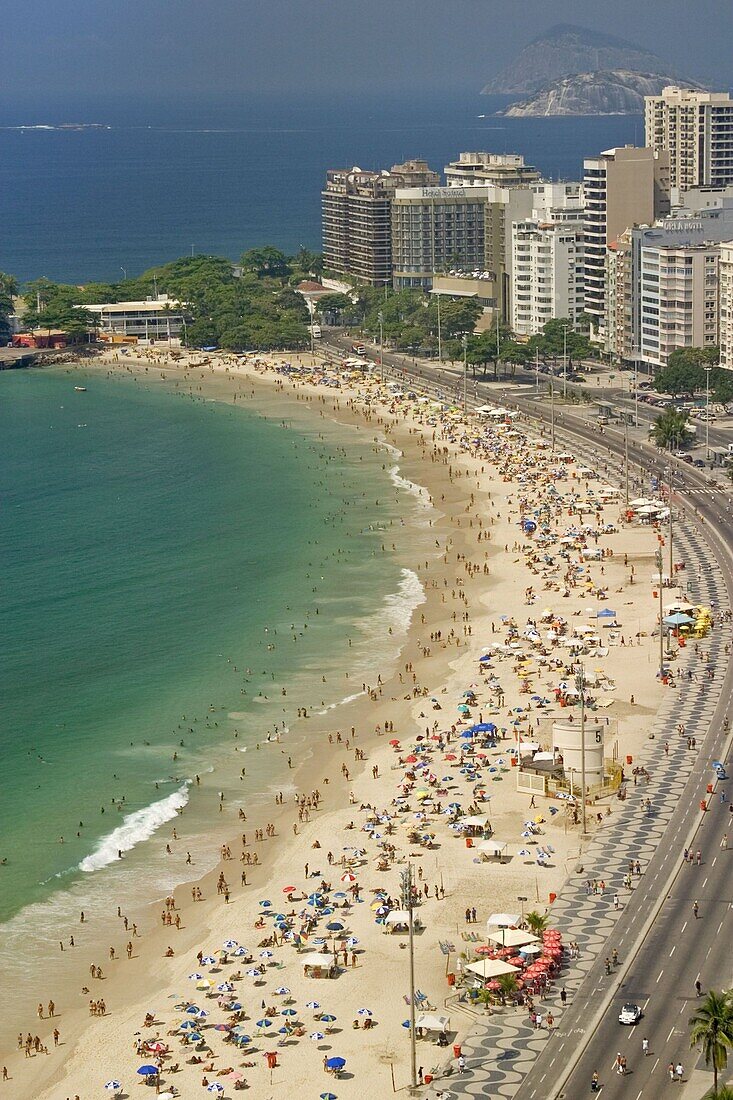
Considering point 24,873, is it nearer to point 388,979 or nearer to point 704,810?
point 388,979

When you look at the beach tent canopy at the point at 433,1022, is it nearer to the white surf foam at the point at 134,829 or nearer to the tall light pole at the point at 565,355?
the white surf foam at the point at 134,829

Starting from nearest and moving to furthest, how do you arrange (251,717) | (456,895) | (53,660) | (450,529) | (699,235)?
(456,895) < (251,717) < (53,660) < (450,529) < (699,235)

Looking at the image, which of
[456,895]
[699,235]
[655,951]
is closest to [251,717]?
[456,895]

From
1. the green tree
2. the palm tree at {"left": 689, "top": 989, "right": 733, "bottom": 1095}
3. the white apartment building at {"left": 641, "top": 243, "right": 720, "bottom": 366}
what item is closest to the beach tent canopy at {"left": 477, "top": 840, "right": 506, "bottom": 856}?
the palm tree at {"left": 689, "top": 989, "right": 733, "bottom": 1095}

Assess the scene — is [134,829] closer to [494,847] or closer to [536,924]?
[494,847]

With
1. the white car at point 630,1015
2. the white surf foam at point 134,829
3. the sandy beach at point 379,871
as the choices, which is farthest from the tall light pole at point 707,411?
the white car at point 630,1015
